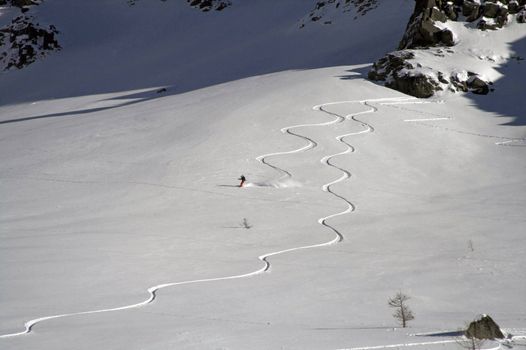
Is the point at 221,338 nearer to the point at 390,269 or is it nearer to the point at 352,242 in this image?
the point at 390,269

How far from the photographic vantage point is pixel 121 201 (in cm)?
2022

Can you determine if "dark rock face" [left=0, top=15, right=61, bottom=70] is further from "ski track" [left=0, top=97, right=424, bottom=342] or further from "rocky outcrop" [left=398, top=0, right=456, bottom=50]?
"ski track" [left=0, top=97, right=424, bottom=342]

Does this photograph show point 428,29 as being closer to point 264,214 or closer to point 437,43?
point 437,43

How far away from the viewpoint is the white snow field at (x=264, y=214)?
9852 millimetres

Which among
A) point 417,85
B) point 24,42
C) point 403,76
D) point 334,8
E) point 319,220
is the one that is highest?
point 334,8

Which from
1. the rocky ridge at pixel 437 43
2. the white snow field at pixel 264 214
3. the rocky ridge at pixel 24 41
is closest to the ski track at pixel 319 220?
the white snow field at pixel 264 214

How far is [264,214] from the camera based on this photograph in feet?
62.4

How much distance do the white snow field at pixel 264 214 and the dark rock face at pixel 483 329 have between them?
0.54 ft

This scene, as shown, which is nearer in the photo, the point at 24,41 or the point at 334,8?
the point at 334,8

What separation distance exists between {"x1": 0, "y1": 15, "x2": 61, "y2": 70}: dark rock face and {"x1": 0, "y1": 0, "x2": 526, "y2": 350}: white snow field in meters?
20.6

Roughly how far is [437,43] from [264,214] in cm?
2404

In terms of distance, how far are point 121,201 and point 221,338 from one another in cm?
1234

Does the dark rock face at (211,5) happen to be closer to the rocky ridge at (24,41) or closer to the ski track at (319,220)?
the rocky ridge at (24,41)

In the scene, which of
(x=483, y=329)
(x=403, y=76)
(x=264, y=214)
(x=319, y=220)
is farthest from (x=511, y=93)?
(x=483, y=329)
